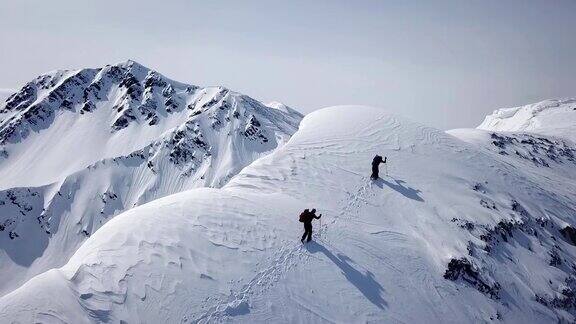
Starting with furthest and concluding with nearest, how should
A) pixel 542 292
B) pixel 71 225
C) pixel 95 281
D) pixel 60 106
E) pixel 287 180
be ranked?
pixel 60 106
pixel 71 225
pixel 287 180
pixel 542 292
pixel 95 281

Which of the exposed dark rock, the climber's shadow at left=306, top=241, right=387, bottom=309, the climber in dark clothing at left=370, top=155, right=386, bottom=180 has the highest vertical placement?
the climber in dark clothing at left=370, top=155, right=386, bottom=180

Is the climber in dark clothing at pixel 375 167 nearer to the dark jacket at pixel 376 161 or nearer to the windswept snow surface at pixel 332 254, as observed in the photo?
the dark jacket at pixel 376 161

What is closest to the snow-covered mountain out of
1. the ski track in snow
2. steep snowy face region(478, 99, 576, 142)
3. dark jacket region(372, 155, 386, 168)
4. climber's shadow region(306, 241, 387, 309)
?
steep snowy face region(478, 99, 576, 142)

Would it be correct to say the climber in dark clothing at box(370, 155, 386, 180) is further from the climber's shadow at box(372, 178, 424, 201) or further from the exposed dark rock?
the exposed dark rock

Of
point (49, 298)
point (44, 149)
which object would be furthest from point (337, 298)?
point (44, 149)

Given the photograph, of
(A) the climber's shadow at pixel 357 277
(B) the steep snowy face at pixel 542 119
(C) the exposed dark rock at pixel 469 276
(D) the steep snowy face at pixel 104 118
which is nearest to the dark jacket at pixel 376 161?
(C) the exposed dark rock at pixel 469 276

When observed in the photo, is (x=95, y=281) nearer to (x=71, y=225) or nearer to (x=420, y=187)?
(x=420, y=187)
